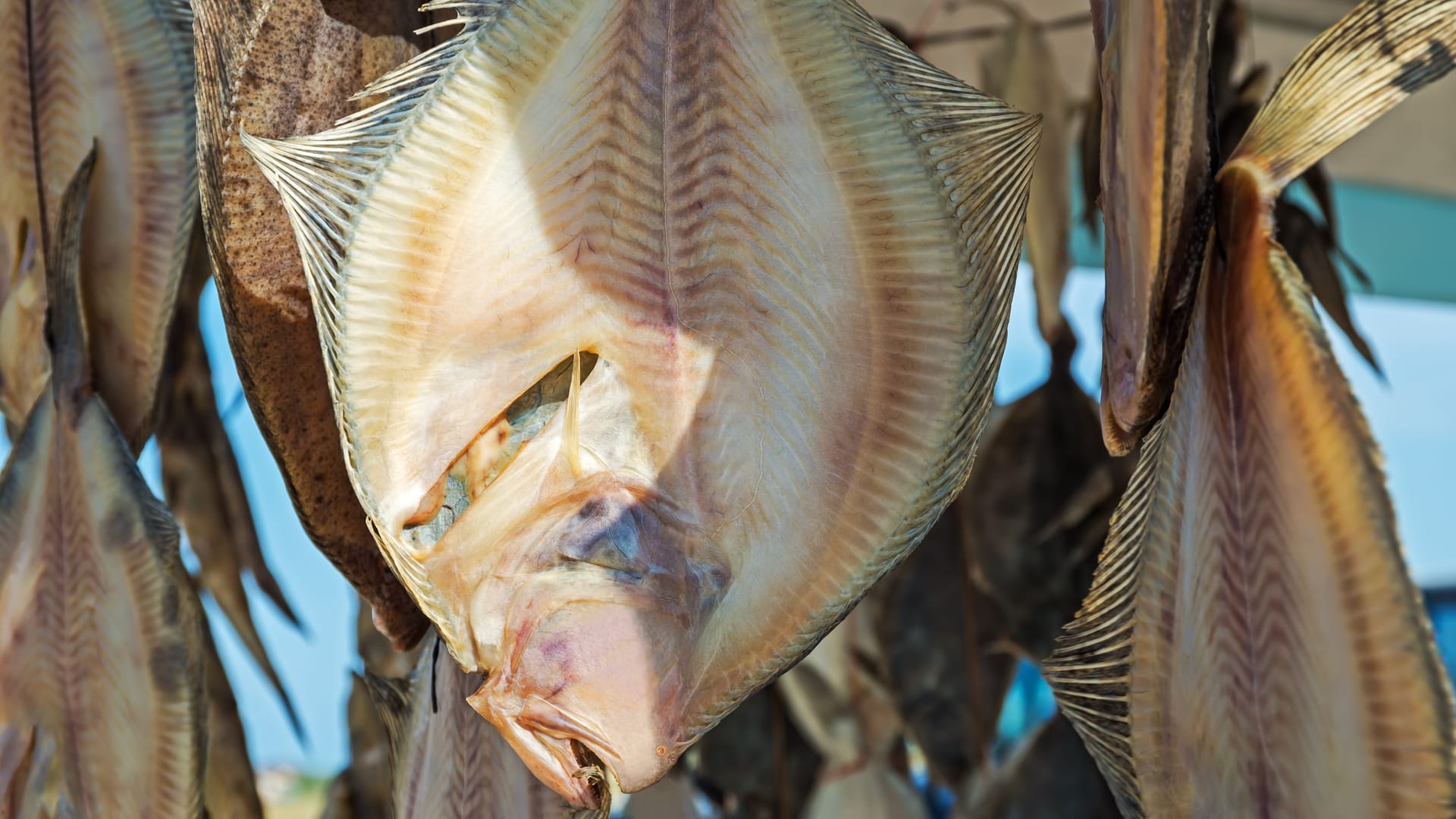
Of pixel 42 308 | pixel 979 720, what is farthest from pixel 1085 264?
pixel 42 308

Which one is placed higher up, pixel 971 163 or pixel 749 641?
pixel 971 163

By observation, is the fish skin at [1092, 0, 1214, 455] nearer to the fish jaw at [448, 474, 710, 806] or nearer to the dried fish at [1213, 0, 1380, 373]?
the fish jaw at [448, 474, 710, 806]

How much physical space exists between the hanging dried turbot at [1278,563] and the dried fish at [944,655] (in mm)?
508

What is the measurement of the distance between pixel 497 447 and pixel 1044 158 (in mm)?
639

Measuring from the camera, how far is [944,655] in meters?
0.90

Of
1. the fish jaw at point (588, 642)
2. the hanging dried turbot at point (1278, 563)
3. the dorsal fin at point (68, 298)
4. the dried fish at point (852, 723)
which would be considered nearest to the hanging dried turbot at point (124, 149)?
the dorsal fin at point (68, 298)

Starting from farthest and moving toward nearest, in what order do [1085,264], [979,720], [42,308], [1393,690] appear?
[1085,264]
[979,720]
[42,308]
[1393,690]

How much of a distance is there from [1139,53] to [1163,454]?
11 cm

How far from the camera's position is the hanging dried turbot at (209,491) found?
0.76m

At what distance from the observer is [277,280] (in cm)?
45

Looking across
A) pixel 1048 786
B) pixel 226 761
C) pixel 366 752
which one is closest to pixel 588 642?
pixel 226 761

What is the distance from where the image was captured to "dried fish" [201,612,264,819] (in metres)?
0.63

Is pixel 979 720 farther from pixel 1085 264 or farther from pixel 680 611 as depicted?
pixel 1085 264

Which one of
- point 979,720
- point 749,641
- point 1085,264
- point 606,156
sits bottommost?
point 979,720
